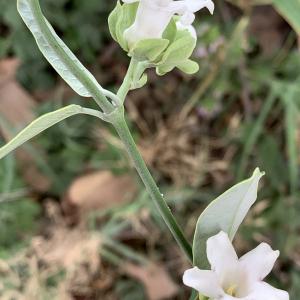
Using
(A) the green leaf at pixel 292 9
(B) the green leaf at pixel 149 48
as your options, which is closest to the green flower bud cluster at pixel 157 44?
(B) the green leaf at pixel 149 48

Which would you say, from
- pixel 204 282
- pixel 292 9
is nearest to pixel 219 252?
pixel 204 282

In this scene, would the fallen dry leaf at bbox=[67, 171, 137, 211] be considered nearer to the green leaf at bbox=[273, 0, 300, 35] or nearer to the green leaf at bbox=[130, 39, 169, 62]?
the green leaf at bbox=[273, 0, 300, 35]

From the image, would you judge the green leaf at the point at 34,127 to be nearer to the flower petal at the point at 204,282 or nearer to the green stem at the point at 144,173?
the green stem at the point at 144,173

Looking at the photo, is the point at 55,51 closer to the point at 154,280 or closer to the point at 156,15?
the point at 156,15

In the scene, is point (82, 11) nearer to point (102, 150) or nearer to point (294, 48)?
point (102, 150)

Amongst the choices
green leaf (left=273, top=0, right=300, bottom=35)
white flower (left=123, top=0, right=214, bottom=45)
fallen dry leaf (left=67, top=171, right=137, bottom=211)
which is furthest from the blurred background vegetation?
white flower (left=123, top=0, right=214, bottom=45)
